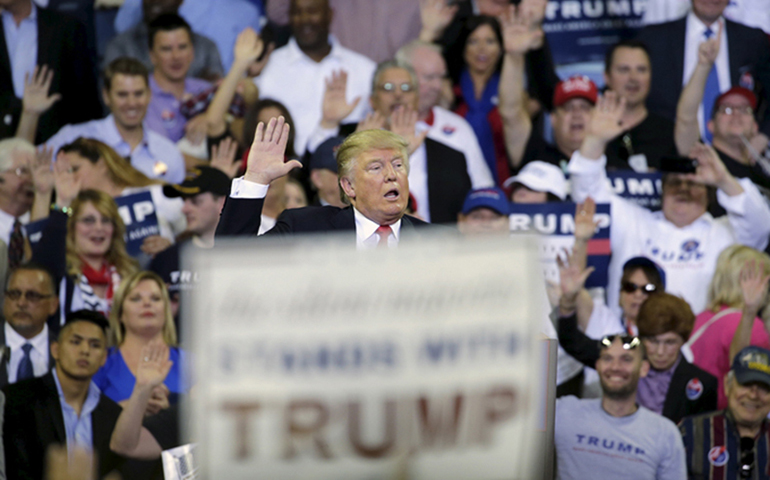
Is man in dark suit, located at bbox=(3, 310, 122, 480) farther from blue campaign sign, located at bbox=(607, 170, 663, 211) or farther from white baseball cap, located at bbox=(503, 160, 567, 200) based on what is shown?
blue campaign sign, located at bbox=(607, 170, 663, 211)

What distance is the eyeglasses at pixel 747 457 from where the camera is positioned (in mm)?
3609

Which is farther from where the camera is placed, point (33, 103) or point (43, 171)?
point (33, 103)

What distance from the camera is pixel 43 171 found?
4.73 m

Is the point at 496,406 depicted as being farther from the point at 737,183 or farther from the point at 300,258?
the point at 737,183

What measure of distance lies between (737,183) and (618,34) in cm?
131

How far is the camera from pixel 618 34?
552cm

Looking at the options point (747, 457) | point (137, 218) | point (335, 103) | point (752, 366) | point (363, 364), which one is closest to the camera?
point (363, 364)

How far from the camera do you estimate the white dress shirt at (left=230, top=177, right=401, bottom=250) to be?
86.7 inches

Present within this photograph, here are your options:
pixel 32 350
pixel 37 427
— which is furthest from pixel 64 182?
pixel 37 427

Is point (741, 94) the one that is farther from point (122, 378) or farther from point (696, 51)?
point (122, 378)

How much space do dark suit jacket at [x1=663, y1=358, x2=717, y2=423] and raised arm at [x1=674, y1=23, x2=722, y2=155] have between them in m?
1.43

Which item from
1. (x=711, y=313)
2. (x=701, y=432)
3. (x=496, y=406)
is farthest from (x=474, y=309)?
(x=711, y=313)

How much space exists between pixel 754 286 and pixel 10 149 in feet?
11.8

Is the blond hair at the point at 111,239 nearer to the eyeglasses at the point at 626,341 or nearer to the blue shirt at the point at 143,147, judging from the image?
the blue shirt at the point at 143,147
